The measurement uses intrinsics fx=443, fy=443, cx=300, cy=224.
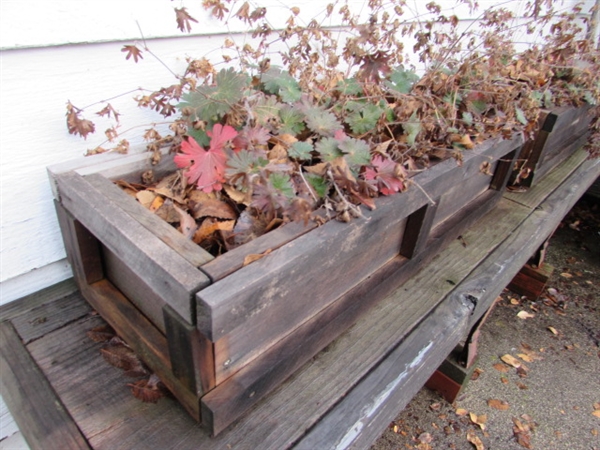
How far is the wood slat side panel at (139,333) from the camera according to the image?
2.78ft

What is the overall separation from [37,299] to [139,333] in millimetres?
431

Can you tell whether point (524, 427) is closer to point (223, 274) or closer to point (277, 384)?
point (277, 384)

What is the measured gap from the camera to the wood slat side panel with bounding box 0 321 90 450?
2.69ft

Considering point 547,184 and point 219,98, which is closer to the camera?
point 219,98

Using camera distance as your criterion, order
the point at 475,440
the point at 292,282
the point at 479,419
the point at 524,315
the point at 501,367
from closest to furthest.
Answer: the point at 292,282
the point at 475,440
the point at 479,419
the point at 501,367
the point at 524,315

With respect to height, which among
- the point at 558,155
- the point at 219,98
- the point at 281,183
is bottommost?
the point at 558,155

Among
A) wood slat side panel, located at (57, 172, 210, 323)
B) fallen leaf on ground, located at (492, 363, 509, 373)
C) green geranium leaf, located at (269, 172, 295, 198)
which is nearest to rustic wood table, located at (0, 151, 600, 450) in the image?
wood slat side panel, located at (57, 172, 210, 323)

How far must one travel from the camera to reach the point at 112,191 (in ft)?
3.02

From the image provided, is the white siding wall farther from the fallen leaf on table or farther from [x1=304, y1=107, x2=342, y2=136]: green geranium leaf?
the fallen leaf on table

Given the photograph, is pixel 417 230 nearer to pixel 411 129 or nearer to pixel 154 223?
pixel 411 129

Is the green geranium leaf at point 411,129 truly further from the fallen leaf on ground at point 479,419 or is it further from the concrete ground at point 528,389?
the fallen leaf on ground at point 479,419

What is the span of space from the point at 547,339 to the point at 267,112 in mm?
2535

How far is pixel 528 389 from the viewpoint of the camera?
2.39m

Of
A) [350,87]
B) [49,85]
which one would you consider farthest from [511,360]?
[49,85]
